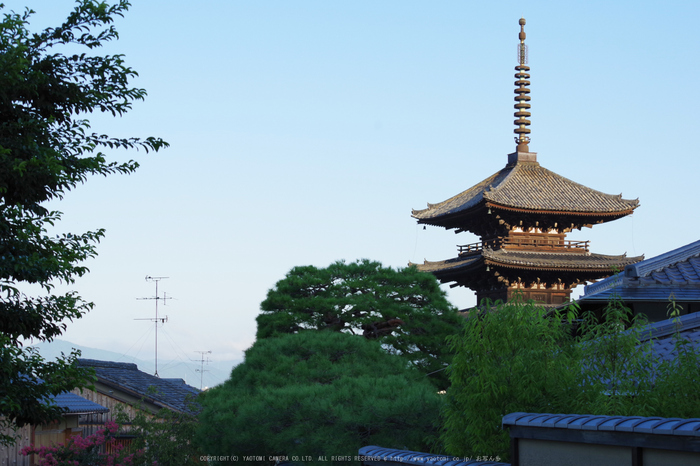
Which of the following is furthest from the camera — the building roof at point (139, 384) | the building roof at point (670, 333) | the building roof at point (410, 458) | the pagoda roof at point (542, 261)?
the pagoda roof at point (542, 261)

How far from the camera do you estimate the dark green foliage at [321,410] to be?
12484mm

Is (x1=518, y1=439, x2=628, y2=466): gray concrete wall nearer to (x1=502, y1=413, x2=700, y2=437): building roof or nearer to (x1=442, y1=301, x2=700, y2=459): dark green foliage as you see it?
(x1=502, y1=413, x2=700, y2=437): building roof

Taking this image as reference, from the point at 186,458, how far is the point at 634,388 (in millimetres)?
13240

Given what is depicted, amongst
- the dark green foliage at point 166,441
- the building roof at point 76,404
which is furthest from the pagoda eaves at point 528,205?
the building roof at point 76,404

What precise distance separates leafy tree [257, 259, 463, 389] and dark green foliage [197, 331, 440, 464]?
12.9ft

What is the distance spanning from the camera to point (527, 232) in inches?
1270

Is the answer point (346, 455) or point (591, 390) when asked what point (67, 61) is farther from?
Result: point (591, 390)

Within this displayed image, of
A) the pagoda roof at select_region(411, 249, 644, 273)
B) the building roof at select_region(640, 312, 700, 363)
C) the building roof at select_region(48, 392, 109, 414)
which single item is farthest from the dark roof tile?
the building roof at select_region(640, 312, 700, 363)

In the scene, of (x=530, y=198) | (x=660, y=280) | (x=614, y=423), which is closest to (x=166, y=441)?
(x=660, y=280)

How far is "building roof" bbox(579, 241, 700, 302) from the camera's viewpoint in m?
12.2

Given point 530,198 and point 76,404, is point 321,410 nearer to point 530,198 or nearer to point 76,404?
point 76,404

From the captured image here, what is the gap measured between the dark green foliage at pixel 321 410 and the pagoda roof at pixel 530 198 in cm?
1631

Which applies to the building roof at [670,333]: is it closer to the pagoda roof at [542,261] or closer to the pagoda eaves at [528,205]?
the pagoda roof at [542,261]

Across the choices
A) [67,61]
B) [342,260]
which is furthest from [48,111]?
[342,260]
